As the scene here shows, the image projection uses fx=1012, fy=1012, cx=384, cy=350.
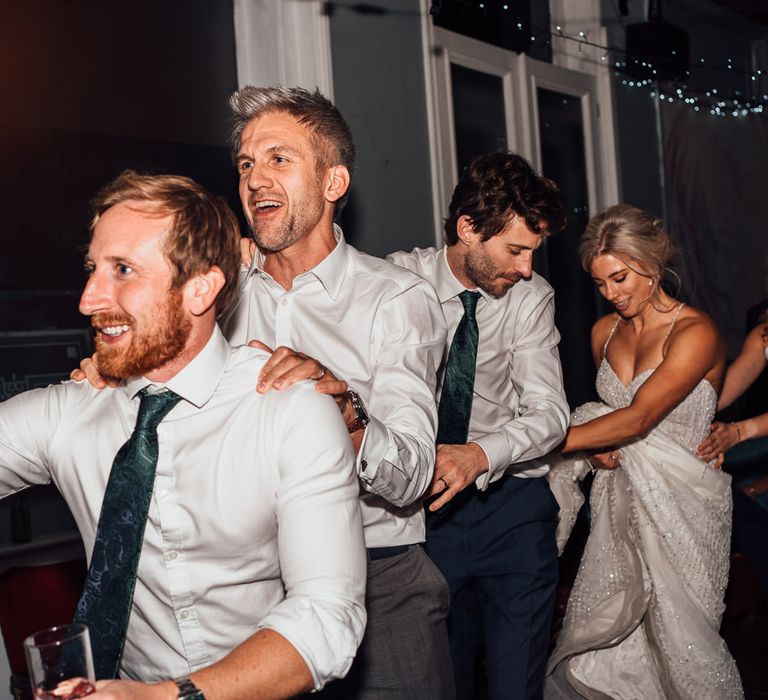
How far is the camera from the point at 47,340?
136 inches

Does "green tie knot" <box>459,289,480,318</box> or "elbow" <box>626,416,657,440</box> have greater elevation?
"green tie knot" <box>459,289,480,318</box>

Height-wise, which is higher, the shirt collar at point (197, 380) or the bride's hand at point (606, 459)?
the shirt collar at point (197, 380)

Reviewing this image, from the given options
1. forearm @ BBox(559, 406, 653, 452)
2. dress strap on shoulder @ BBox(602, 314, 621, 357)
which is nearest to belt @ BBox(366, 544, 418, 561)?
forearm @ BBox(559, 406, 653, 452)

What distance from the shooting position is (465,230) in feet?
9.42

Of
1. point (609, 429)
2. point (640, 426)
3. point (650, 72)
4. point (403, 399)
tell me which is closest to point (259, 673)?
point (403, 399)

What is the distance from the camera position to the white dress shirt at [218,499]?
155 cm

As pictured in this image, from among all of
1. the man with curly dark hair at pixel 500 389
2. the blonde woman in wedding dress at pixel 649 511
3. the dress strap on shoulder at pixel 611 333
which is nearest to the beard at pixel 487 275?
the man with curly dark hair at pixel 500 389

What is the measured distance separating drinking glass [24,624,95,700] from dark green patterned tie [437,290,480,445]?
1.52 meters

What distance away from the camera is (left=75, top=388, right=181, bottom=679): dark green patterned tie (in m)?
1.58

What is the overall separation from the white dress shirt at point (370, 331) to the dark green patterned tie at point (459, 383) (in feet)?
1.43

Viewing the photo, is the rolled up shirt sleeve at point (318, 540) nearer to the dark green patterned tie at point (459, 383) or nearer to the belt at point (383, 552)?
the belt at point (383, 552)

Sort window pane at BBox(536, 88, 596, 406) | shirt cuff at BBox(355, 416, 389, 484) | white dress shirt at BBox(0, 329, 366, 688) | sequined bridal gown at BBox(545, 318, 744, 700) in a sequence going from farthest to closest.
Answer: window pane at BBox(536, 88, 596, 406) < sequined bridal gown at BBox(545, 318, 744, 700) < shirt cuff at BBox(355, 416, 389, 484) < white dress shirt at BBox(0, 329, 366, 688)

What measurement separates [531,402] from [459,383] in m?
0.20

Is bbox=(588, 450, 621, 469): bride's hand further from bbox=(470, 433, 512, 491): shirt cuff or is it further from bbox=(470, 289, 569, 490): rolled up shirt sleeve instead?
bbox=(470, 433, 512, 491): shirt cuff
